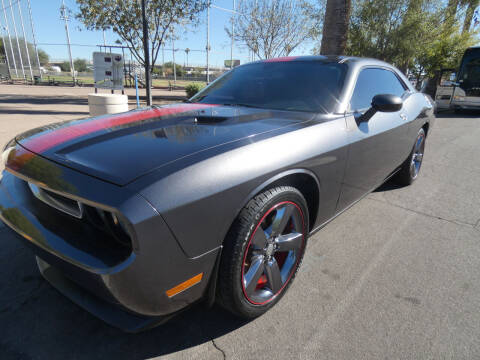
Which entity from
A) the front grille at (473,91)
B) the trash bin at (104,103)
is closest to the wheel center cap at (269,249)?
the trash bin at (104,103)

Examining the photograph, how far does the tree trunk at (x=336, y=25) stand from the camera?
7301mm

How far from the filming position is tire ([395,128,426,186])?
369 centimetres

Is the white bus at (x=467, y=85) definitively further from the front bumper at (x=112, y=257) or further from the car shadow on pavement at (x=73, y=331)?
the front bumper at (x=112, y=257)

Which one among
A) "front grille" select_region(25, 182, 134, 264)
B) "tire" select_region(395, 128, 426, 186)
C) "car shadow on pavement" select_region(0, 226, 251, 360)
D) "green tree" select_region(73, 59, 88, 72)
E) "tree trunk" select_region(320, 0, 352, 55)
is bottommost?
"car shadow on pavement" select_region(0, 226, 251, 360)

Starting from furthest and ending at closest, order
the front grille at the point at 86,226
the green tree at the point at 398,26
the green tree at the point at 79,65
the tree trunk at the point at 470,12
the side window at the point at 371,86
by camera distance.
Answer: the green tree at the point at 79,65
the tree trunk at the point at 470,12
the green tree at the point at 398,26
the side window at the point at 371,86
the front grille at the point at 86,226

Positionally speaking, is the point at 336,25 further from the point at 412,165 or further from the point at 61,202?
the point at 61,202

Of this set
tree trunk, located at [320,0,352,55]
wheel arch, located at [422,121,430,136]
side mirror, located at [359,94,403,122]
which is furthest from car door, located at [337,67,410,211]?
tree trunk, located at [320,0,352,55]

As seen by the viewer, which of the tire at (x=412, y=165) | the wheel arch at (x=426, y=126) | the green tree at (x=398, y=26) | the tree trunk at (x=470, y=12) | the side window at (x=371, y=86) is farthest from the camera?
the tree trunk at (x=470, y=12)

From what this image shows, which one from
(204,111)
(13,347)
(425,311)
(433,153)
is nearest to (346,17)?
(433,153)

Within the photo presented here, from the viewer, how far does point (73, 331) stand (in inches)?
64.7

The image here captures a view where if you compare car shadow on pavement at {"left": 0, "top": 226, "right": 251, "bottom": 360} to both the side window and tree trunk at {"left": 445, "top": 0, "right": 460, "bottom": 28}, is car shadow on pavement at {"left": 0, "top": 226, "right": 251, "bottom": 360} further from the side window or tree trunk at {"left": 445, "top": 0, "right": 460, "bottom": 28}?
tree trunk at {"left": 445, "top": 0, "right": 460, "bottom": 28}

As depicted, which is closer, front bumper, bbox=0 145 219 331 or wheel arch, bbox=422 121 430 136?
front bumper, bbox=0 145 219 331

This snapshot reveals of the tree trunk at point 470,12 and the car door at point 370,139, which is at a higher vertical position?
the tree trunk at point 470,12

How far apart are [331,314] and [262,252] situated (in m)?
0.61
